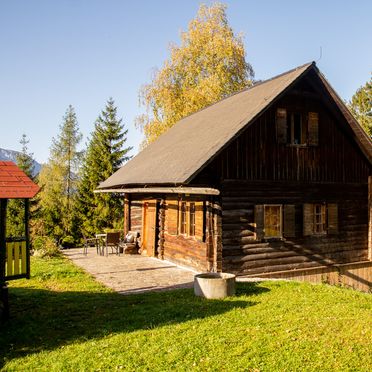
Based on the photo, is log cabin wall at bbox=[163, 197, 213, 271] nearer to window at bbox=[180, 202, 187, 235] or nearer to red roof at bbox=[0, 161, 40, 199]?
window at bbox=[180, 202, 187, 235]

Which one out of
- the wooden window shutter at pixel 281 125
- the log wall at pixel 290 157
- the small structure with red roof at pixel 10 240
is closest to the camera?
the small structure with red roof at pixel 10 240

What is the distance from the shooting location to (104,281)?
1154 cm

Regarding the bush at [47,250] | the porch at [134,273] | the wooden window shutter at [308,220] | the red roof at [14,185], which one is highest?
the red roof at [14,185]

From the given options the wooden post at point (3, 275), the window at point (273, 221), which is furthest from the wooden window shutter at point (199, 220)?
the wooden post at point (3, 275)

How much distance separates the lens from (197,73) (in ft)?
93.4

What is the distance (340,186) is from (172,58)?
59.4ft

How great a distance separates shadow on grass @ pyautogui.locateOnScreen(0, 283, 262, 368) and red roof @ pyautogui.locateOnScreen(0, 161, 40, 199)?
2.56m

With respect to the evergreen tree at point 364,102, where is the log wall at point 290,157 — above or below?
below

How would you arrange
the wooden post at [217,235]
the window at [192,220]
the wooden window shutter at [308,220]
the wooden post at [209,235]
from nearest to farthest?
the wooden post at [217,235]
the wooden post at [209,235]
the window at [192,220]
the wooden window shutter at [308,220]

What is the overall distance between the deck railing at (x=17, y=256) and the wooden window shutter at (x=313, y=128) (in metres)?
10.4

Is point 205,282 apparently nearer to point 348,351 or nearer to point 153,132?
point 348,351

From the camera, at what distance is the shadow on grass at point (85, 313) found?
699 centimetres

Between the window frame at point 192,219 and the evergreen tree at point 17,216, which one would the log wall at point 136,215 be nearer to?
the window frame at point 192,219

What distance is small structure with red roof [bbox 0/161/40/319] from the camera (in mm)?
8133
